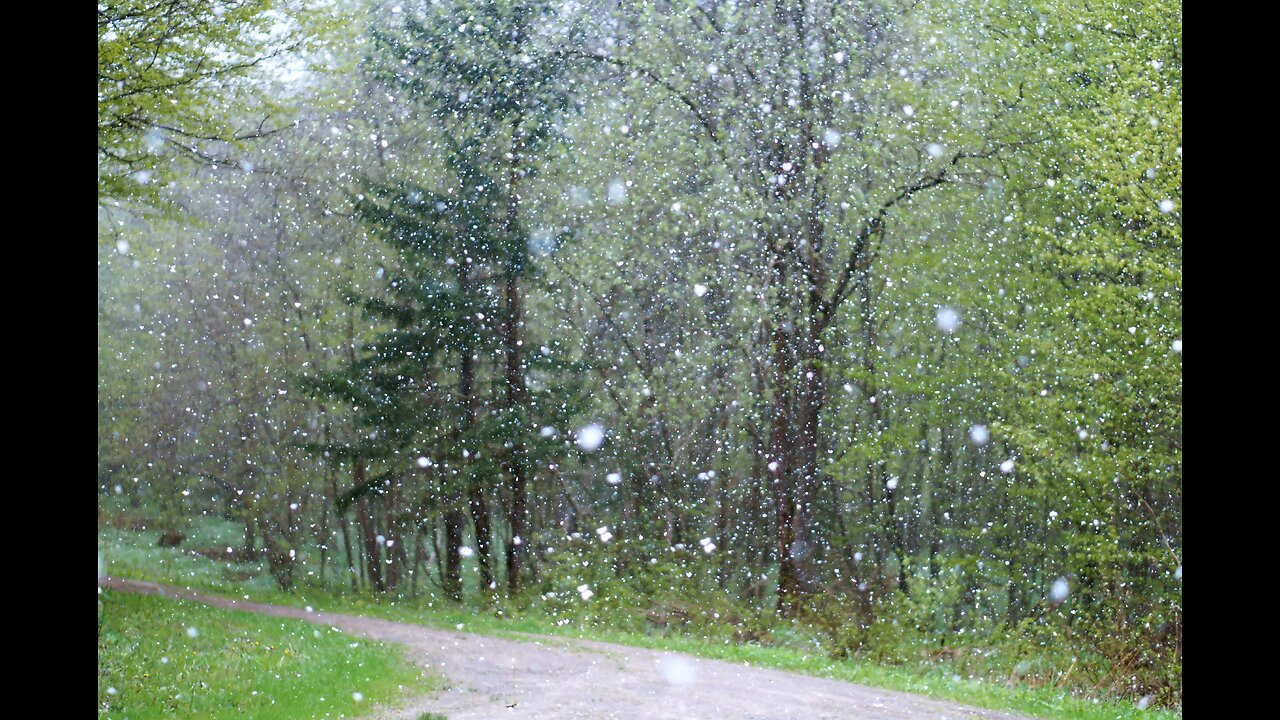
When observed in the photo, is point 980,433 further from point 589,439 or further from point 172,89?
point 172,89

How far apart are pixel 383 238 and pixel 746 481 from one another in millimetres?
1448

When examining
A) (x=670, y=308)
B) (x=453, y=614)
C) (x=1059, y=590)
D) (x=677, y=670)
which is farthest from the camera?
(x=1059, y=590)

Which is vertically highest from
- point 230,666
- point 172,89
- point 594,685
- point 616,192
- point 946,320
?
point 172,89

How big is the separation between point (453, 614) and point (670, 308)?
122 cm

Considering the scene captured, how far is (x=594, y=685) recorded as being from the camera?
3.17 metres

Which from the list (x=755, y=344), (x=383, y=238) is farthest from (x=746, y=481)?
(x=383, y=238)

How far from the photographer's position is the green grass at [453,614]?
3.40 m

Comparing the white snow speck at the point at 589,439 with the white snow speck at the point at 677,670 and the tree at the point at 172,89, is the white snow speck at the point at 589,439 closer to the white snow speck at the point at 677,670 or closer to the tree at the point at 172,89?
the white snow speck at the point at 677,670

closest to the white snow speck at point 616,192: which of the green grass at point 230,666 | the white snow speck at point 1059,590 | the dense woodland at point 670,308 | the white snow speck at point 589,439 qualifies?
the dense woodland at point 670,308

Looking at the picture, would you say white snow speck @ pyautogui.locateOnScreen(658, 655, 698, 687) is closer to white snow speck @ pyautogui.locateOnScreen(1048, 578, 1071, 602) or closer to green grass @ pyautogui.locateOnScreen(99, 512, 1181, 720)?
green grass @ pyautogui.locateOnScreen(99, 512, 1181, 720)

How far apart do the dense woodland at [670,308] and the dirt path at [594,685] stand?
169mm

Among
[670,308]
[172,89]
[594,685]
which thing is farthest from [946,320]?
[172,89]

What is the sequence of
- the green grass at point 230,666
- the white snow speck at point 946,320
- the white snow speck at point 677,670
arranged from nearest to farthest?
the green grass at point 230,666, the white snow speck at point 677,670, the white snow speck at point 946,320
